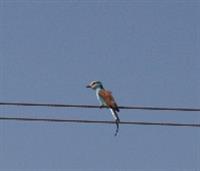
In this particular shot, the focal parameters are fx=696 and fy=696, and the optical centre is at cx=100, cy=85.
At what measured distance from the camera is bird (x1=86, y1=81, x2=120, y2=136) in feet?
44.5

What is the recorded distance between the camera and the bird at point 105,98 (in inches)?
534

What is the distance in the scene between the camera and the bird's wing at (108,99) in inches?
550

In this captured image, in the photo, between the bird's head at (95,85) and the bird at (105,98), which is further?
the bird's head at (95,85)

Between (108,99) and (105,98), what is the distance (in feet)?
0.48

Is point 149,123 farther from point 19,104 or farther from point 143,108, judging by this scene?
point 19,104

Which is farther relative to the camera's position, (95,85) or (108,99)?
(95,85)

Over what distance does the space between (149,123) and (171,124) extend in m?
0.45

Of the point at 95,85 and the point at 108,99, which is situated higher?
the point at 95,85

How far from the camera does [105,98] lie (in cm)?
1464

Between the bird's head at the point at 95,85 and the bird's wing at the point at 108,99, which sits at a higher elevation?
the bird's head at the point at 95,85

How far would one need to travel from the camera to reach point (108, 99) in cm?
1451

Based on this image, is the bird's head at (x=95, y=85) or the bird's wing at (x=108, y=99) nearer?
the bird's wing at (x=108, y=99)

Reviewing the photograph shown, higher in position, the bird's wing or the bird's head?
the bird's head

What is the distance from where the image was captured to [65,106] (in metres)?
11.9
